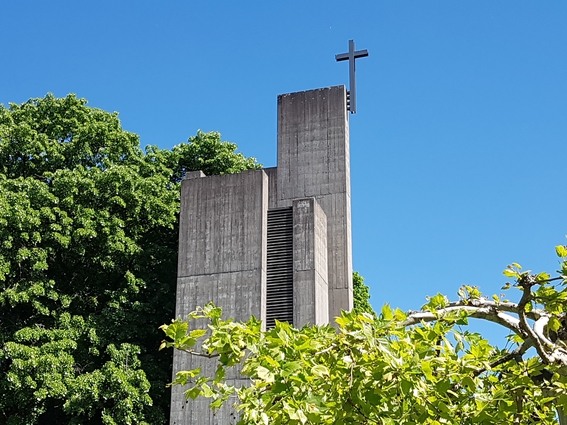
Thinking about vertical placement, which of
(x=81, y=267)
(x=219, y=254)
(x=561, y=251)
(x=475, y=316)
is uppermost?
(x=81, y=267)

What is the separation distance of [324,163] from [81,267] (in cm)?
603

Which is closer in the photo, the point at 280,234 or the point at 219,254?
the point at 219,254

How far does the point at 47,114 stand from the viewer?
1917 cm

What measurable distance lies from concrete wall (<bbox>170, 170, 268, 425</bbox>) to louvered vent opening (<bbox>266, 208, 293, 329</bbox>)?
0.24 meters

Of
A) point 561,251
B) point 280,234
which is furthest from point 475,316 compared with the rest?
point 280,234

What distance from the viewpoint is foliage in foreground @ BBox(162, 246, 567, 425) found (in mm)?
4016

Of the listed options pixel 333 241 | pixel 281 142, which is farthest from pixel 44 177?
pixel 333 241

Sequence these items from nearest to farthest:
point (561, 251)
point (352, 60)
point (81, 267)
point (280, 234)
Result: 1. point (561, 251)
2. point (280, 234)
3. point (352, 60)
4. point (81, 267)

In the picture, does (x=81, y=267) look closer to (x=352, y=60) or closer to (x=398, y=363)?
(x=352, y=60)

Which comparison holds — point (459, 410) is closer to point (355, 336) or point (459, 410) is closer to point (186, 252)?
point (355, 336)

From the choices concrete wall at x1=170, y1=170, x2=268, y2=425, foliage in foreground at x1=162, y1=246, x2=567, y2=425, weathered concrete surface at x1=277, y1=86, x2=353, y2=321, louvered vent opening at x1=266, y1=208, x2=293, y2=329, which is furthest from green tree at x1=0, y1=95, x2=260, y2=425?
foliage in foreground at x1=162, y1=246, x2=567, y2=425

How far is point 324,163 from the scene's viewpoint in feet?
53.5

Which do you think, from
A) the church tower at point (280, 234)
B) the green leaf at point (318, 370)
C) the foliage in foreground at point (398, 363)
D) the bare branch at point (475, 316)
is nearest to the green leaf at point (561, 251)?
the foliage in foreground at point (398, 363)

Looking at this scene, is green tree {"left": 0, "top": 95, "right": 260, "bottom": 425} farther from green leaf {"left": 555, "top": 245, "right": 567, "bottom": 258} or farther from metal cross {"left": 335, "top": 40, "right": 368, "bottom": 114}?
green leaf {"left": 555, "top": 245, "right": 567, "bottom": 258}
